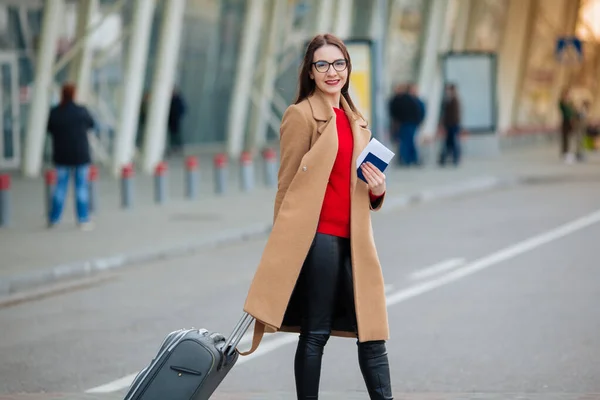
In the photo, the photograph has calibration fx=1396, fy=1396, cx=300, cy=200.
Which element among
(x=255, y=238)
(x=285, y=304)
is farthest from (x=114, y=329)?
(x=255, y=238)

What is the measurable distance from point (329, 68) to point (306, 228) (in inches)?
26.0

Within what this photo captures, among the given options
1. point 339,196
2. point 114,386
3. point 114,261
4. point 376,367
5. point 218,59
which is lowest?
point 114,261

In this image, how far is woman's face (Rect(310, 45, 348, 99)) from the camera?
5648 mm

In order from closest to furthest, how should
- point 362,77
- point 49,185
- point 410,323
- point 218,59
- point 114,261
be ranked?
point 410,323 → point 114,261 → point 49,185 → point 362,77 → point 218,59

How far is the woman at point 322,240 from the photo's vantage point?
555 cm

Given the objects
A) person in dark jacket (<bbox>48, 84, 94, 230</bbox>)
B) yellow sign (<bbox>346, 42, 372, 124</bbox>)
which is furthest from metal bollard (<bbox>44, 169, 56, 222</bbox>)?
yellow sign (<bbox>346, 42, 372, 124</bbox>)

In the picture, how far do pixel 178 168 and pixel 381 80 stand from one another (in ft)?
27.2

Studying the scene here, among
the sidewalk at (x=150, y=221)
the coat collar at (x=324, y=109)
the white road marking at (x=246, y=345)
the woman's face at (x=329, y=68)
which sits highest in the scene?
the woman's face at (x=329, y=68)

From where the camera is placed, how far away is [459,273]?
12297mm

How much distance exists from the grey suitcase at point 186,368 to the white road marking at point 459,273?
1876mm

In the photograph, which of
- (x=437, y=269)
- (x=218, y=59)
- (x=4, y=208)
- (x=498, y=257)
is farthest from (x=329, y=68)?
(x=218, y=59)

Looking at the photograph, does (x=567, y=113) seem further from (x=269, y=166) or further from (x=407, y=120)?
(x=269, y=166)

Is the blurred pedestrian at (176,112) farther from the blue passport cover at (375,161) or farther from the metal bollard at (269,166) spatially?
the blue passport cover at (375,161)

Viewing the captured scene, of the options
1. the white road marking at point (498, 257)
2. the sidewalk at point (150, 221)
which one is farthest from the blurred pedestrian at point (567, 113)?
the white road marking at point (498, 257)
